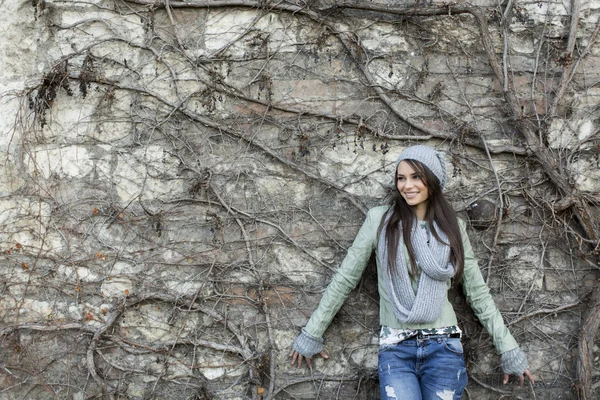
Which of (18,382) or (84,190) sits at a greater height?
(84,190)

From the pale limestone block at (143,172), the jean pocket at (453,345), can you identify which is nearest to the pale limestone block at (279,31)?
the pale limestone block at (143,172)

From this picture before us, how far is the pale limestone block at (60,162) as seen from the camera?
3053 mm

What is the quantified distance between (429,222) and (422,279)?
0.85ft

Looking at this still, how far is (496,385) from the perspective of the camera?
120 inches

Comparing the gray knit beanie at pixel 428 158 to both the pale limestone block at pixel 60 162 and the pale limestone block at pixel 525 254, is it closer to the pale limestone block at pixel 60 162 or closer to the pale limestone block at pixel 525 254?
the pale limestone block at pixel 525 254

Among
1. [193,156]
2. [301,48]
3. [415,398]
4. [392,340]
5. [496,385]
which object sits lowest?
[496,385]

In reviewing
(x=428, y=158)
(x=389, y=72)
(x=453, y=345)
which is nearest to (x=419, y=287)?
(x=453, y=345)

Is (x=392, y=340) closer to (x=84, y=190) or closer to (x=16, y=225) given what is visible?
(x=84, y=190)

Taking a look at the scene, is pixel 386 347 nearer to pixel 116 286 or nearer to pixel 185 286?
pixel 185 286

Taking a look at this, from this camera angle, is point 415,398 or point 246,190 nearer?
point 415,398

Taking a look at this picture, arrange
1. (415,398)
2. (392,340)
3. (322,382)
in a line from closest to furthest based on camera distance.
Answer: (415,398) → (392,340) → (322,382)

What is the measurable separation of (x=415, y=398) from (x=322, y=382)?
709 millimetres

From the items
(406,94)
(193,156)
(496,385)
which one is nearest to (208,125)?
(193,156)

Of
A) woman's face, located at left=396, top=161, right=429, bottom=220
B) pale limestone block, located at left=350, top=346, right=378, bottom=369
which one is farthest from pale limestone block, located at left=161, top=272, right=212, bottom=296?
woman's face, located at left=396, top=161, right=429, bottom=220
